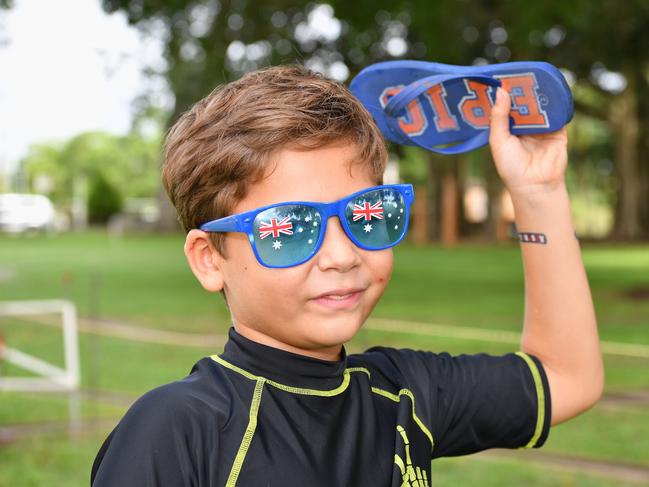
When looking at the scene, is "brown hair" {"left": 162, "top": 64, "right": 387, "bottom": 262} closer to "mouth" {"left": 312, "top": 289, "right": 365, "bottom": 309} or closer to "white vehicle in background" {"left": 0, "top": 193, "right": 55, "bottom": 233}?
"mouth" {"left": 312, "top": 289, "right": 365, "bottom": 309}

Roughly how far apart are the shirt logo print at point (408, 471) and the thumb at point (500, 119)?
0.64m

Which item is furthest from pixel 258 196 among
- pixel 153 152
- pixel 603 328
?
pixel 153 152

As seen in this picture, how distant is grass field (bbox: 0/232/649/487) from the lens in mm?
5293

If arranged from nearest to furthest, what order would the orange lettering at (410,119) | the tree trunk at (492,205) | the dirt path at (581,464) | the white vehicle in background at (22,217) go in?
the orange lettering at (410,119)
the dirt path at (581,464)
the tree trunk at (492,205)
the white vehicle in background at (22,217)

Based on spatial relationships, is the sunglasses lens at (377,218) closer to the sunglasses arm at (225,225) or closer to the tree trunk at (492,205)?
the sunglasses arm at (225,225)

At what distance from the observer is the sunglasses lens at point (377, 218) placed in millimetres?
1631

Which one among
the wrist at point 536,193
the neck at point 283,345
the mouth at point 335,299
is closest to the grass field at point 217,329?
the wrist at point 536,193

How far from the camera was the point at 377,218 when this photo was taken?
166 centimetres

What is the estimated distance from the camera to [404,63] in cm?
196

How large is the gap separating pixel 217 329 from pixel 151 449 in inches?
363

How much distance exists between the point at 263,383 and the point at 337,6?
871cm

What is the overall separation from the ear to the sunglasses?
0.26 ft

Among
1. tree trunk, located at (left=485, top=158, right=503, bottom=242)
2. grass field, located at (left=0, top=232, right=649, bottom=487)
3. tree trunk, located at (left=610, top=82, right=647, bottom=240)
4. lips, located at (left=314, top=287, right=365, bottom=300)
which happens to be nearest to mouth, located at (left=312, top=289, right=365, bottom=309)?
lips, located at (left=314, top=287, right=365, bottom=300)

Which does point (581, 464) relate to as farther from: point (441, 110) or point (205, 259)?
point (205, 259)
